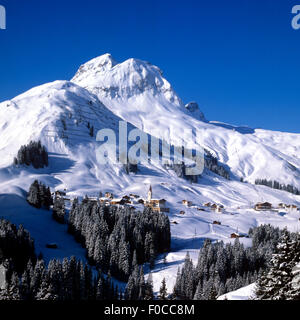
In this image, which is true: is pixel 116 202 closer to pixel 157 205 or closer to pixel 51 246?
pixel 157 205

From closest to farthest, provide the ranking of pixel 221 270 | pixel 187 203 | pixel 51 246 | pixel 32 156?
pixel 221 270 → pixel 51 246 → pixel 187 203 → pixel 32 156

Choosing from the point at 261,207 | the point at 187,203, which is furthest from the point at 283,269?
the point at 261,207

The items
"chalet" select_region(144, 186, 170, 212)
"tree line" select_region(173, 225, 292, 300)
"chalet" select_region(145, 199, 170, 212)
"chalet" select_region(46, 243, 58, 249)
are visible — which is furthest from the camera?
"chalet" select_region(145, 199, 170, 212)

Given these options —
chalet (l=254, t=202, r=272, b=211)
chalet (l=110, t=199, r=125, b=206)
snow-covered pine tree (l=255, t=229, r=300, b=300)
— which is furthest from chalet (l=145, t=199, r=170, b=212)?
snow-covered pine tree (l=255, t=229, r=300, b=300)

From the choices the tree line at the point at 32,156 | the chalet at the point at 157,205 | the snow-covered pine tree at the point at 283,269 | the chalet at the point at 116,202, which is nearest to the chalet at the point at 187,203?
the chalet at the point at 157,205

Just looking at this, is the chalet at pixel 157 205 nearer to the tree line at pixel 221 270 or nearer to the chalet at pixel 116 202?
the chalet at pixel 116 202

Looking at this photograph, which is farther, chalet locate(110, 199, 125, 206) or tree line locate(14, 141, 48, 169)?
tree line locate(14, 141, 48, 169)

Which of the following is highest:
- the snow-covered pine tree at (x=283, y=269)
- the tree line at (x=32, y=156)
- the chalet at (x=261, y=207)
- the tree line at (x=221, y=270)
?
the tree line at (x=32, y=156)

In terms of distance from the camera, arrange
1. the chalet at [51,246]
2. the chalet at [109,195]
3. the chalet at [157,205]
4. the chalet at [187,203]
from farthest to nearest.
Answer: the chalet at [187,203] → the chalet at [109,195] → the chalet at [157,205] → the chalet at [51,246]

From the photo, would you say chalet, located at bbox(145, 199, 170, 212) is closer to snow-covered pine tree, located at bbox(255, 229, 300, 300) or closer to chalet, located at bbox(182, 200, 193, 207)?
chalet, located at bbox(182, 200, 193, 207)

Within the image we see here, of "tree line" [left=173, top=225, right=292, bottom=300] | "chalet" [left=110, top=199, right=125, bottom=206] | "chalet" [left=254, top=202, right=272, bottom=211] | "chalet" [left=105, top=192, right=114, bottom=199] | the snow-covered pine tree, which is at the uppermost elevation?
the snow-covered pine tree

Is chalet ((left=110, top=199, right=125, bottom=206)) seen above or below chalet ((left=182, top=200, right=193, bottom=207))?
above
